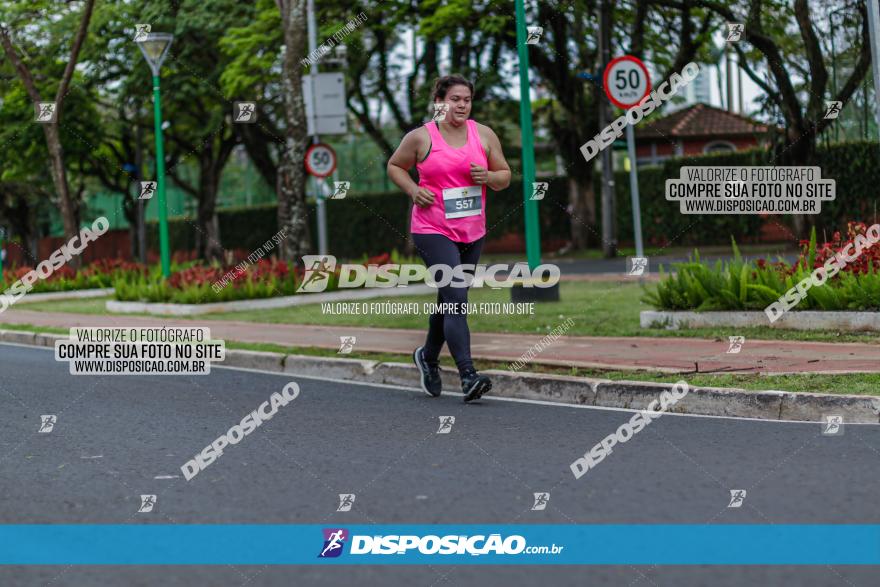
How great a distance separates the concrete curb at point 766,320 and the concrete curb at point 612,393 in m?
3.02

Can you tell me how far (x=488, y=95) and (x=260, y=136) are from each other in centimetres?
798

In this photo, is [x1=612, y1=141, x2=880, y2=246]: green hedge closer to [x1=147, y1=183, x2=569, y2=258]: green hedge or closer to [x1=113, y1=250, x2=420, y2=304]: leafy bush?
[x1=147, y1=183, x2=569, y2=258]: green hedge

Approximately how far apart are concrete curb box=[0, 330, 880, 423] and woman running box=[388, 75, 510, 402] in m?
0.61

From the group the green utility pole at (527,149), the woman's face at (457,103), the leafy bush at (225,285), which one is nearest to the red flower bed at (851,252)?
the woman's face at (457,103)

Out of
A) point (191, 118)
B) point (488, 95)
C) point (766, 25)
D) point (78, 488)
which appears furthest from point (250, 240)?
point (78, 488)

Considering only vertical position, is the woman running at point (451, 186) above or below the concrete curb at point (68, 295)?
above

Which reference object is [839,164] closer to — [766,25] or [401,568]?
[766,25]

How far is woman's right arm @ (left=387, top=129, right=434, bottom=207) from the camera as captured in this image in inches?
311

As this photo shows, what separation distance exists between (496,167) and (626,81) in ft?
21.5

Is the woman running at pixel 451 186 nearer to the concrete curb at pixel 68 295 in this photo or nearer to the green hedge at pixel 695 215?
the green hedge at pixel 695 215

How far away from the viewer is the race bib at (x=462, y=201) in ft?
26.2

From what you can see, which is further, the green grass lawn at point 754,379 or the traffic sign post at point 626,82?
the traffic sign post at point 626,82

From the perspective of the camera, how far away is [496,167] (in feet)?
26.9

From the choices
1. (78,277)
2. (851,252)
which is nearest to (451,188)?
(851,252)
